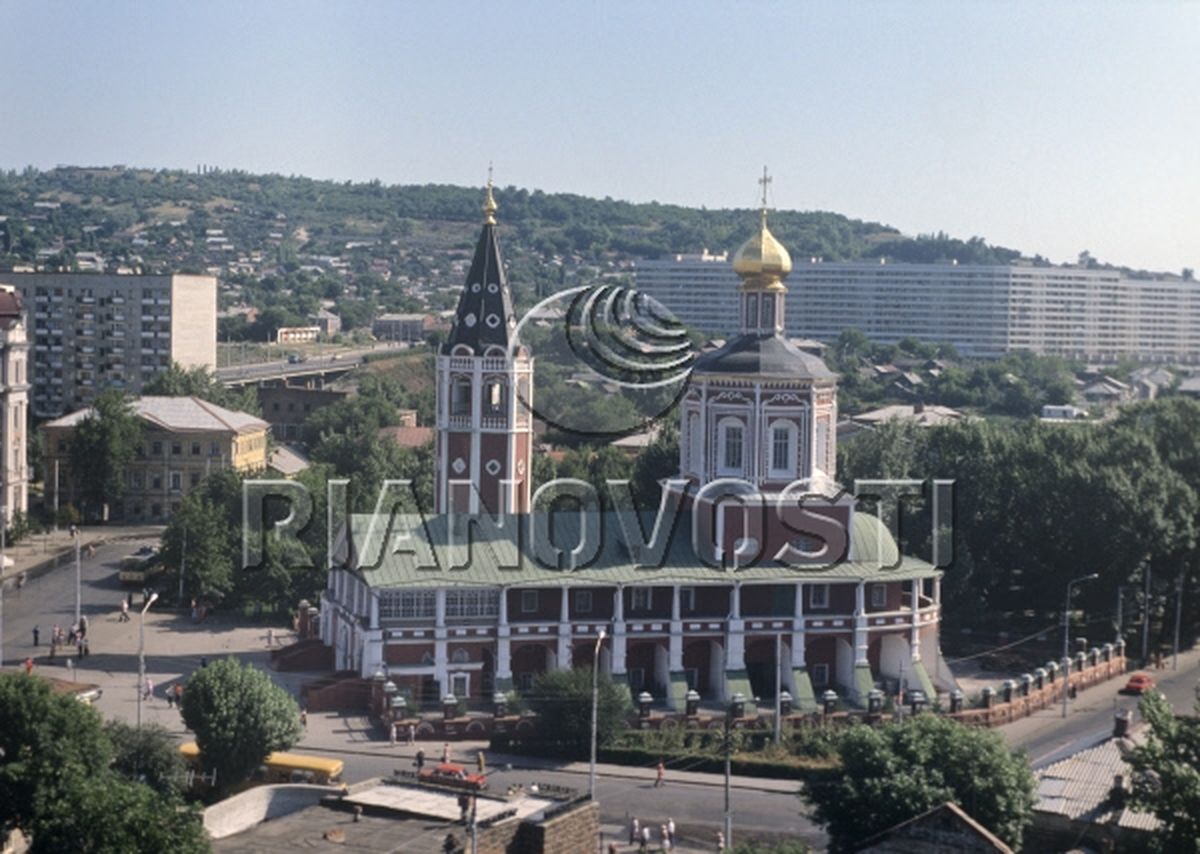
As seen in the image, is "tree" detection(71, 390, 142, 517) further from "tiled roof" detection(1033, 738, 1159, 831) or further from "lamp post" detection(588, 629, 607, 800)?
"tiled roof" detection(1033, 738, 1159, 831)

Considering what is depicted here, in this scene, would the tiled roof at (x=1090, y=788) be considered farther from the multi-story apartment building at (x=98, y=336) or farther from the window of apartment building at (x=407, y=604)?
the multi-story apartment building at (x=98, y=336)

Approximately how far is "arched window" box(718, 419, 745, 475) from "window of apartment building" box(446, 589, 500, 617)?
6.47m

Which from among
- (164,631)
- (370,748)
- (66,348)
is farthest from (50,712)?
(66,348)

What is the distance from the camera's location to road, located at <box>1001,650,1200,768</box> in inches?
1613

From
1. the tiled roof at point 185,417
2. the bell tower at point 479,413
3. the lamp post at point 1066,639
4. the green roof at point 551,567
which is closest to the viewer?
the green roof at point 551,567

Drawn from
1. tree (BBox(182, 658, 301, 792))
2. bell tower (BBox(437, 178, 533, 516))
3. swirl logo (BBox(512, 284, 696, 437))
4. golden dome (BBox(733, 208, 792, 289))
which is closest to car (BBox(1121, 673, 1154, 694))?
golden dome (BBox(733, 208, 792, 289))

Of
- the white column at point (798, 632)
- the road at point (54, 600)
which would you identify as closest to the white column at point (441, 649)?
the white column at point (798, 632)

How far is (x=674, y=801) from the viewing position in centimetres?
3669

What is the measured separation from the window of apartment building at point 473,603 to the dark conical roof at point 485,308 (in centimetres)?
806

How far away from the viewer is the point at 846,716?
1679 inches

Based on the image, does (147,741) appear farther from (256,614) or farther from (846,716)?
(256,614)

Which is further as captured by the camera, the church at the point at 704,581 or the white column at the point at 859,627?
the white column at the point at 859,627

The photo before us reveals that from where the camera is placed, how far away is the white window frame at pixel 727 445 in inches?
1807

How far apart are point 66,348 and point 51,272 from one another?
353cm
